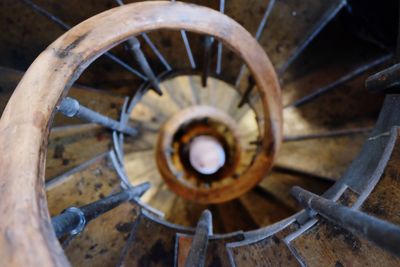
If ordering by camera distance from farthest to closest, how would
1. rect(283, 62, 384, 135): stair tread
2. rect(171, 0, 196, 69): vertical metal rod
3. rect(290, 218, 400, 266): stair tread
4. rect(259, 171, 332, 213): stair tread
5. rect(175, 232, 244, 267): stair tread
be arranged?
rect(259, 171, 332, 213): stair tread
rect(283, 62, 384, 135): stair tread
rect(171, 0, 196, 69): vertical metal rod
rect(175, 232, 244, 267): stair tread
rect(290, 218, 400, 266): stair tread

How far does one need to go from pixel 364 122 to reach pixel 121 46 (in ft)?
9.44

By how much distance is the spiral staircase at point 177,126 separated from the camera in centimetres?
144

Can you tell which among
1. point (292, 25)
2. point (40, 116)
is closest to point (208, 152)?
point (292, 25)

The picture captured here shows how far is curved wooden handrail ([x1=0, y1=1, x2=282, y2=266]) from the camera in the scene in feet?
3.71

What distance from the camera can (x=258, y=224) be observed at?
431cm

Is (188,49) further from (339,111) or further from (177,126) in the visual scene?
(177,126)

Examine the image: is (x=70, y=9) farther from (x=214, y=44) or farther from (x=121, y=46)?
(x=214, y=44)

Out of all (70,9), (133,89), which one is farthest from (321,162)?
(70,9)

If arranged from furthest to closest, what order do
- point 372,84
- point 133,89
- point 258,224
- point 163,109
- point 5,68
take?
point 163,109 → point 258,224 → point 133,89 → point 5,68 → point 372,84

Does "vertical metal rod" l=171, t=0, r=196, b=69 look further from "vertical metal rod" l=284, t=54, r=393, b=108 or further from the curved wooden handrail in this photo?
"vertical metal rod" l=284, t=54, r=393, b=108

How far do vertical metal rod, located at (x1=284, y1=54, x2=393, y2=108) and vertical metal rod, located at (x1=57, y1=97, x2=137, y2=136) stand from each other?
210 centimetres

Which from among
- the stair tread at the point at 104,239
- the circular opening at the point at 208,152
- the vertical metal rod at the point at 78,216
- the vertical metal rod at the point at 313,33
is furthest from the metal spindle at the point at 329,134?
the circular opening at the point at 208,152

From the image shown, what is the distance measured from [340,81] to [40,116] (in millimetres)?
3326

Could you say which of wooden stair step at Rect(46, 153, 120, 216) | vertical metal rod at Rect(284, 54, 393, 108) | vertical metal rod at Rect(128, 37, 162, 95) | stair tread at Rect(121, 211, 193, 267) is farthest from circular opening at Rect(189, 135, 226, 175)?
stair tread at Rect(121, 211, 193, 267)
